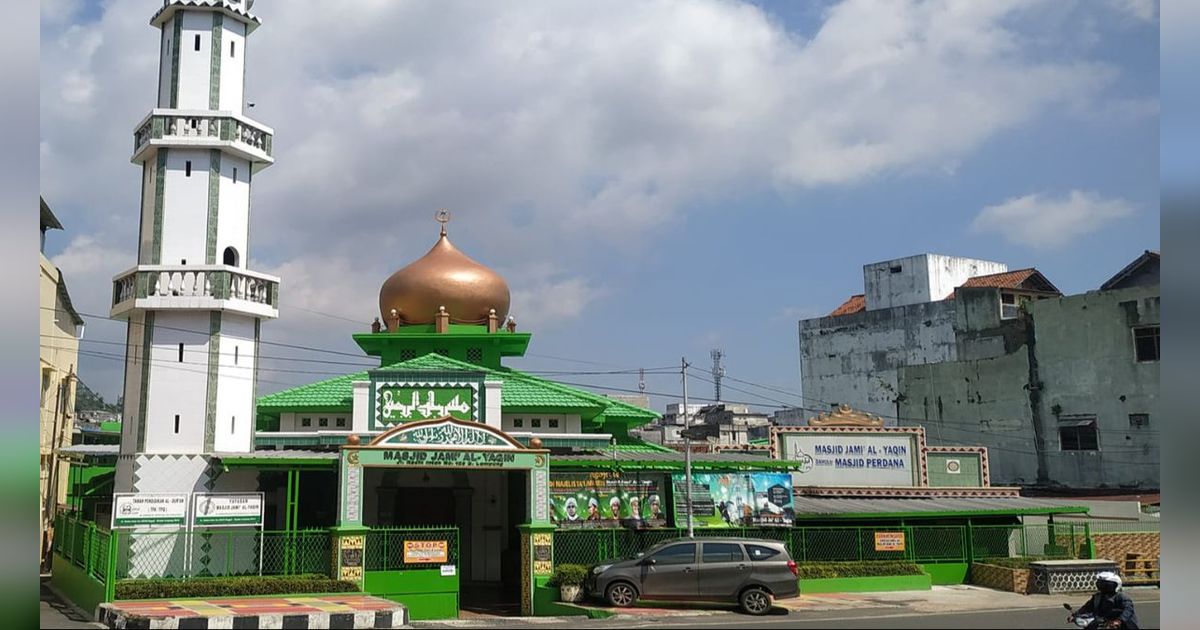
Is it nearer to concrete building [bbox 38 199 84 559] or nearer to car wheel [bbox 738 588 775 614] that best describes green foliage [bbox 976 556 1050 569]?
car wheel [bbox 738 588 775 614]

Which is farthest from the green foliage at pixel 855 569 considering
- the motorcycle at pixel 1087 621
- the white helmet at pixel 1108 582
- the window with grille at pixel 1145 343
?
the window with grille at pixel 1145 343

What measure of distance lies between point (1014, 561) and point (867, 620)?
8369 millimetres

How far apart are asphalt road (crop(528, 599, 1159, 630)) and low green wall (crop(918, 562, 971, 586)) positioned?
192 inches

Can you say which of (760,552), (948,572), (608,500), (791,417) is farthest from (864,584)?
(791,417)

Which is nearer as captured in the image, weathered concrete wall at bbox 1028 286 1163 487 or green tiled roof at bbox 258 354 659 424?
green tiled roof at bbox 258 354 659 424

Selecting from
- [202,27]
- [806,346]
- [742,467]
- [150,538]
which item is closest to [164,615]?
[150,538]

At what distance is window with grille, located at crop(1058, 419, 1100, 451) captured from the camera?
3962cm

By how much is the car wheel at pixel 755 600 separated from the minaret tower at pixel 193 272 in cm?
1179

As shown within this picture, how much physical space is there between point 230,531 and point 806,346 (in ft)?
133

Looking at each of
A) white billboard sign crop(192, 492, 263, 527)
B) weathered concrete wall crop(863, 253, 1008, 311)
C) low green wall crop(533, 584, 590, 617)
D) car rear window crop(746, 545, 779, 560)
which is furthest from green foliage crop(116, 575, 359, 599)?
weathered concrete wall crop(863, 253, 1008, 311)

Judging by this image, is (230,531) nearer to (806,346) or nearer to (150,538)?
(150,538)

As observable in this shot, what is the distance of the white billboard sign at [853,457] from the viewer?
29.2 meters

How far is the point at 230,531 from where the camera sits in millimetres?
18891

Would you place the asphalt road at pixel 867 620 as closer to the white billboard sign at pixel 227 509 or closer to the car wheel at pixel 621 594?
the car wheel at pixel 621 594
